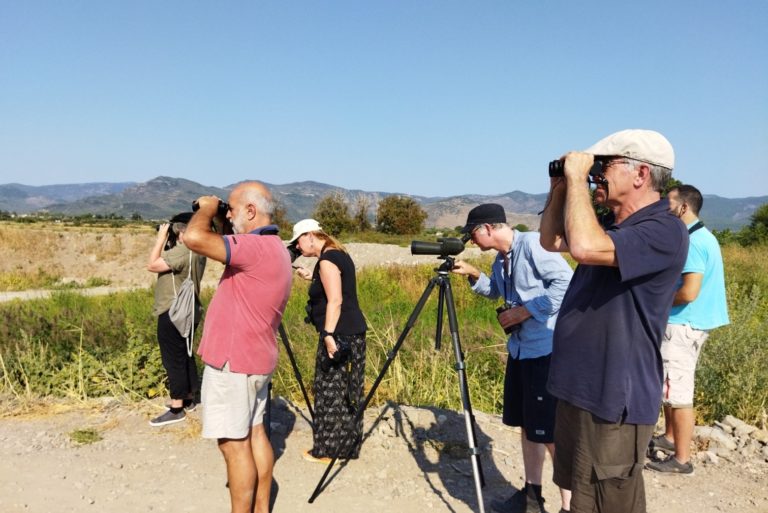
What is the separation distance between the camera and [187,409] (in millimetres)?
5027

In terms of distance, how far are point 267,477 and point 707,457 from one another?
11.0ft

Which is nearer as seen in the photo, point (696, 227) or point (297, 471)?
point (696, 227)

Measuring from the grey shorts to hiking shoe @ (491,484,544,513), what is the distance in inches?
48.5

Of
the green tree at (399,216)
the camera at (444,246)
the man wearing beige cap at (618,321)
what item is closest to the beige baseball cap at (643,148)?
the man wearing beige cap at (618,321)

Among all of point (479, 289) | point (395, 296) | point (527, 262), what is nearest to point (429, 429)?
point (479, 289)

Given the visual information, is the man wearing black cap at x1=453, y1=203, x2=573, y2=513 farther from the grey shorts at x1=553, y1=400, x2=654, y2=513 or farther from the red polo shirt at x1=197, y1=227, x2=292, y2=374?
the red polo shirt at x1=197, y1=227, x2=292, y2=374

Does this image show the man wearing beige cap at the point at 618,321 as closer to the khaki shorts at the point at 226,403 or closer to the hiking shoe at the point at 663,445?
the khaki shorts at the point at 226,403

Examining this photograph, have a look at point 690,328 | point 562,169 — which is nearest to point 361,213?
point 690,328

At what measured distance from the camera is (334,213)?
145 ft

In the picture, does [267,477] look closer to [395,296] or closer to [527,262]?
[527,262]

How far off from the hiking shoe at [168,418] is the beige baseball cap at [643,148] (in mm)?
4139

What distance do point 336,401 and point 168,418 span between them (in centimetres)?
166

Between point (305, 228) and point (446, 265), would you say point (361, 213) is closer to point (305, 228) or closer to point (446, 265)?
point (305, 228)

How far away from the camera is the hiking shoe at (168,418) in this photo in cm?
475
